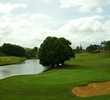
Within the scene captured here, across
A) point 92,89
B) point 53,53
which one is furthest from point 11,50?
point 92,89

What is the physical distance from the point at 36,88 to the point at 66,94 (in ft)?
17.9

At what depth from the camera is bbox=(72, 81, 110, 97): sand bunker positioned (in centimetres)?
2823

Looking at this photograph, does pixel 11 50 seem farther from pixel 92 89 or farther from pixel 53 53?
pixel 92 89

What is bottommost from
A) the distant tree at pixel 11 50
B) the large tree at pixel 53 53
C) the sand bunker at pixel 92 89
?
the sand bunker at pixel 92 89

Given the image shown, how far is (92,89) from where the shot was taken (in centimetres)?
3095

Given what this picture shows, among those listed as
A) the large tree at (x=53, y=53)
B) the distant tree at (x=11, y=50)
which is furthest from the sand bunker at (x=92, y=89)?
the distant tree at (x=11, y=50)

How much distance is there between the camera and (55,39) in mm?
77750

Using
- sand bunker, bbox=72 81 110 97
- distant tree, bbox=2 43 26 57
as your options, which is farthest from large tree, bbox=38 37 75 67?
distant tree, bbox=2 43 26 57

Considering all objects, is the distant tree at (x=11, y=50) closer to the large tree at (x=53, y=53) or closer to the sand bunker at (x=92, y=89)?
the large tree at (x=53, y=53)

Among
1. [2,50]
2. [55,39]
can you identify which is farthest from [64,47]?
[2,50]

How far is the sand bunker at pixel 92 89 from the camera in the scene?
28233 millimetres

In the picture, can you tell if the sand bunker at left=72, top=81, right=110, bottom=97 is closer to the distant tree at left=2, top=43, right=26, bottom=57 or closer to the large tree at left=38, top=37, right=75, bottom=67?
the large tree at left=38, top=37, right=75, bottom=67

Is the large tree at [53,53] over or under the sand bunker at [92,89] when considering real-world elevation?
over

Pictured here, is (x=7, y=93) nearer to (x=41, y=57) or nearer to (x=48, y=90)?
(x=48, y=90)
